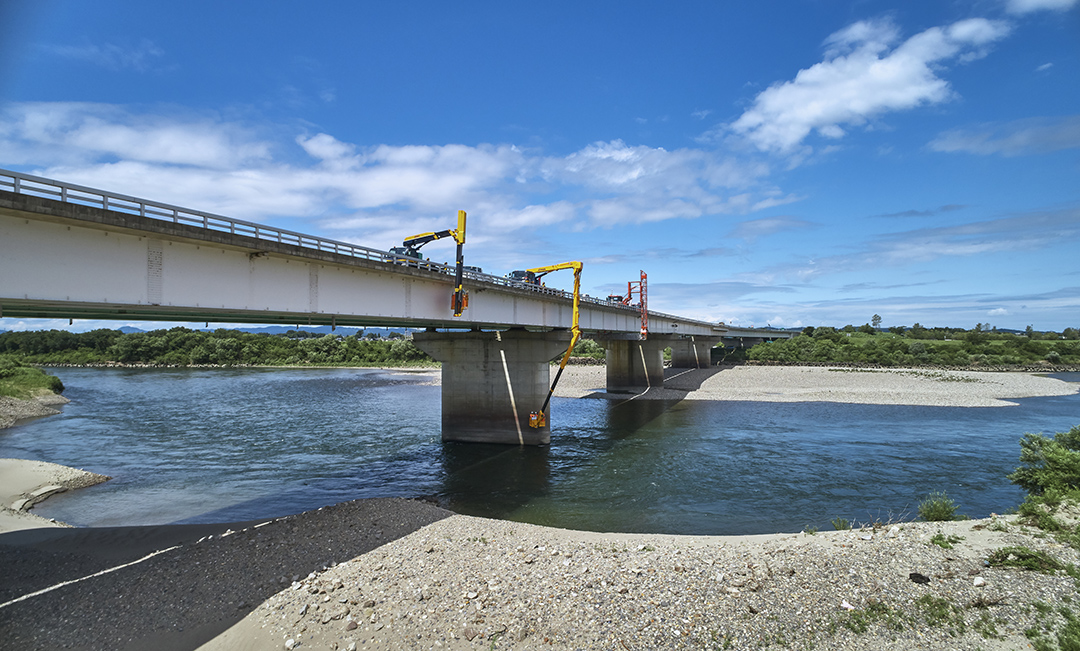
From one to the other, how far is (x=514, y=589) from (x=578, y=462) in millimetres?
15330

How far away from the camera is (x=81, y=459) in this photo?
25125mm

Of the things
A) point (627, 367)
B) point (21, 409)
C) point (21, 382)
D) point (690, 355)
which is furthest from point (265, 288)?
point (690, 355)

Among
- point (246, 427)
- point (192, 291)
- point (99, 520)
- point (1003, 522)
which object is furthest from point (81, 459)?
point (1003, 522)

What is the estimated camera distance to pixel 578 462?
83.1ft

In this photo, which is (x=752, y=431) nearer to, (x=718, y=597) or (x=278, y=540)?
(x=718, y=597)

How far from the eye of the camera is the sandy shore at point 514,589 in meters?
8.65

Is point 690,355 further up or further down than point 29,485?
further up

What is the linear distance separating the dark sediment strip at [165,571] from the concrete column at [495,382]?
41.9 ft

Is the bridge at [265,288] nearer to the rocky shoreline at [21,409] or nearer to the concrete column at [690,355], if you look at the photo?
the rocky shoreline at [21,409]

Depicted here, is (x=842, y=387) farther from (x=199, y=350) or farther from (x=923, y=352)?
(x=199, y=350)

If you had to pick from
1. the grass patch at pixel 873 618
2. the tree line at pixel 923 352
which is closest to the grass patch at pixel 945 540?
the grass patch at pixel 873 618

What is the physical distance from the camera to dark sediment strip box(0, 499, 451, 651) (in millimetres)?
9602

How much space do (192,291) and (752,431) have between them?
31116 mm

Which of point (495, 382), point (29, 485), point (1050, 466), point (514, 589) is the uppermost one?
point (495, 382)
